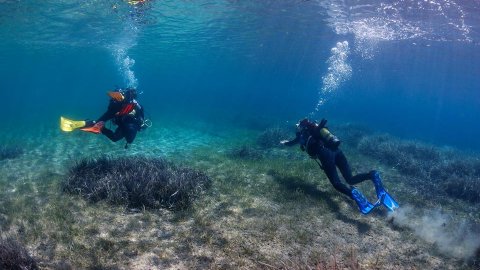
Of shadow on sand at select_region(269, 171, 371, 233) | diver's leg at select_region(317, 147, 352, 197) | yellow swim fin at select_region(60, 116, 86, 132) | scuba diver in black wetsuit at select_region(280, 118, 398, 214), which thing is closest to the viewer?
shadow on sand at select_region(269, 171, 371, 233)

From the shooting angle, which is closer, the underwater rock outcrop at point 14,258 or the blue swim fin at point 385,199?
the underwater rock outcrop at point 14,258

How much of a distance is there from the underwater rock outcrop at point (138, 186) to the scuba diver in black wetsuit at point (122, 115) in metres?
1.11

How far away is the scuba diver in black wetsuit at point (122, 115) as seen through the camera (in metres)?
9.47

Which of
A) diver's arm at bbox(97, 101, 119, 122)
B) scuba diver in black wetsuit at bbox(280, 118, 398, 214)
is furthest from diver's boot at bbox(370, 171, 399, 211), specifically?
diver's arm at bbox(97, 101, 119, 122)

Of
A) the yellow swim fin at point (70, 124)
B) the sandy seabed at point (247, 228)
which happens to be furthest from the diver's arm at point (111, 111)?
the sandy seabed at point (247, 228)

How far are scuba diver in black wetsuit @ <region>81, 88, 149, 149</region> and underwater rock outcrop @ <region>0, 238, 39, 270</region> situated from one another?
4761 millimetres

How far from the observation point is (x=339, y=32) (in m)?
29.1

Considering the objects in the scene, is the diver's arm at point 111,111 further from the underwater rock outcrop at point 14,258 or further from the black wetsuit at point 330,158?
the black wetsuit at point 330,158

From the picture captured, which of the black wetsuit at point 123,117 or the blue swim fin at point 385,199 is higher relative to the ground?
the black wetsuit at point 123,117

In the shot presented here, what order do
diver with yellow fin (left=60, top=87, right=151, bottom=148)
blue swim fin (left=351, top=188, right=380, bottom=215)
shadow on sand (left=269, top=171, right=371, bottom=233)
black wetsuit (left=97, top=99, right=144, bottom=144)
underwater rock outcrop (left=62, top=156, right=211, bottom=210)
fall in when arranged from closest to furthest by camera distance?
blue swim fin (left=351, top=188, right=380, bottom=215), shadow on sand (left=269, top=171, right=371, bottom=233), underwater rock outcrop (left=62, top=156, right=211, bottom=210), diver with yellow fin (left=60, top=87, right=151, bottom=148), black wetsuit (left=97, top=99, right=144, bottom=144)

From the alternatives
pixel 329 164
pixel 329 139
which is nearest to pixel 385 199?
pixel 329 164

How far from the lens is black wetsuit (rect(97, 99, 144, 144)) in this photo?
9633 millimetres

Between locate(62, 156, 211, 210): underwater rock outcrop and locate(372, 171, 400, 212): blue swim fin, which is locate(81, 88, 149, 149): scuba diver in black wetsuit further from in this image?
locate(372, 171, 400, 212): blue swim fin

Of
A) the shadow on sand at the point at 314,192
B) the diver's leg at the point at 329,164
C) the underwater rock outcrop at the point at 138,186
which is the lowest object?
the shadow on sand at the point at 314,192
